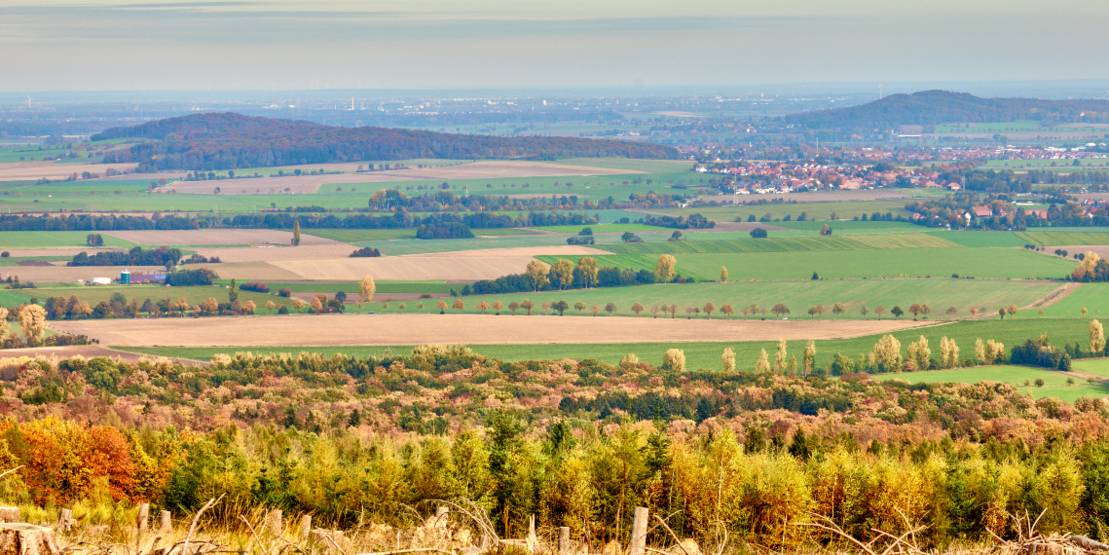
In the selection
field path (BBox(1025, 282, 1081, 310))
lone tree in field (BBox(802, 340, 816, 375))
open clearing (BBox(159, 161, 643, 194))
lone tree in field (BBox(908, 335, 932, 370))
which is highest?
lone tree in field (BBox(908, 335, 932, 370))

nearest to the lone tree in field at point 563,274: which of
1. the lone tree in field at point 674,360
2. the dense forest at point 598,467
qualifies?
the lone tree in field at point 674,360

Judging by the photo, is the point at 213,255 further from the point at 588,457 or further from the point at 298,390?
the point at 588,457

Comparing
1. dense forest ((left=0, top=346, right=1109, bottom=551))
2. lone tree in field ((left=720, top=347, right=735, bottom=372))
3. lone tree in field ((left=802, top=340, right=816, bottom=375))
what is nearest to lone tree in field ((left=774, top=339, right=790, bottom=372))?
lone tree in field ((left=802, top=340, right=816, bottom=375))

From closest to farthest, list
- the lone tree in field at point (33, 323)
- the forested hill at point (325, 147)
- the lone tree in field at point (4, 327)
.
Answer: the lone tree in field at point (4, 327)
the lone tree in field at point (33, 323)
the forested hill at point (325, 147)

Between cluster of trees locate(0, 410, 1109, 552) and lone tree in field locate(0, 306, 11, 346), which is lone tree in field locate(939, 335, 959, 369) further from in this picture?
lone tree in field locate(0, 306, 11, 346)

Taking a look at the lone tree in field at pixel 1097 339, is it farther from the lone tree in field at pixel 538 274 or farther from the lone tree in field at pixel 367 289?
the lone tree in field at pixel 367 289

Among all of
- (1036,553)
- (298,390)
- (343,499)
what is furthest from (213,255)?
(1036,553)

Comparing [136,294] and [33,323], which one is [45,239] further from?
[33,323]

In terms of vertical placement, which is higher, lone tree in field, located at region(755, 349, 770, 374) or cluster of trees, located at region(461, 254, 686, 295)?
lone tree in field, located at region(755, 349, 770, 374)
